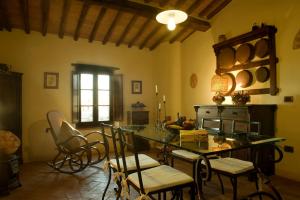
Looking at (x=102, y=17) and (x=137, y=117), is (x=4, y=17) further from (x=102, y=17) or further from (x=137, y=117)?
(x=137, y=117)

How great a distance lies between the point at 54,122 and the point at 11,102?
0.83 meters

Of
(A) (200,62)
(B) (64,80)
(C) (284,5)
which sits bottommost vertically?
(B) (64,80)

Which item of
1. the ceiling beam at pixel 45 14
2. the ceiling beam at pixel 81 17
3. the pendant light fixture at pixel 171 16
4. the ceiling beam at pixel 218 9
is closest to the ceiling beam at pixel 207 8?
the ceiling beam at pixel 218 9

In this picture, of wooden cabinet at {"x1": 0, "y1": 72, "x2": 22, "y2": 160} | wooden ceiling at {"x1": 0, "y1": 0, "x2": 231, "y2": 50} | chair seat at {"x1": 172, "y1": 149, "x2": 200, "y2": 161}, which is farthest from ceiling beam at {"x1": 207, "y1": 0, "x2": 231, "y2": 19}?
wooden cabinet at {"x1": 0, "y1": 72, "x2": 22, "y2": 160}

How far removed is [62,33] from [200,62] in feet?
10.2

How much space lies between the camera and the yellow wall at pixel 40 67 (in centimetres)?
444

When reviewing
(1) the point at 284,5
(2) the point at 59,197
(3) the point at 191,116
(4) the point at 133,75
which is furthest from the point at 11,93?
(1) the point at 284,5

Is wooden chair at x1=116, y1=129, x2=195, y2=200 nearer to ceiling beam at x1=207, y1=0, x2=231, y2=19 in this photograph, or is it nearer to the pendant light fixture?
the pendant light fixture

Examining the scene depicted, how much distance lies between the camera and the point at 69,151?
3.76m

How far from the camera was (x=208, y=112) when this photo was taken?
162 inches

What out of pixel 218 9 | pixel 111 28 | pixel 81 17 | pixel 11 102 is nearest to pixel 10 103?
pixel 11 102

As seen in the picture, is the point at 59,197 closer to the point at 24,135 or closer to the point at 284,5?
the point at 24,135

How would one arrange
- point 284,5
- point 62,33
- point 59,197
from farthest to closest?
point 62,33, point 284,5, point 59,197

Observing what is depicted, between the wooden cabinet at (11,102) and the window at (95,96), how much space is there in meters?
1.13
